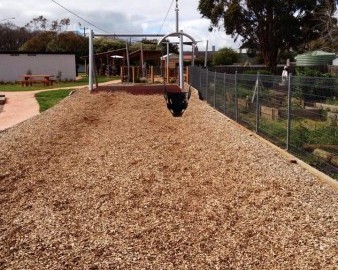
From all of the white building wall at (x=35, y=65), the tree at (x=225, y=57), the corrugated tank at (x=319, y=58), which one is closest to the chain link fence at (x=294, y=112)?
the corrugated tank at (x=319, y=58)

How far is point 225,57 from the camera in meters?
57.2

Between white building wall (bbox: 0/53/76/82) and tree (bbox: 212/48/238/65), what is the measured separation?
21263 millimetres

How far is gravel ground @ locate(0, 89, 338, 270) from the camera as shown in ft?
13.2

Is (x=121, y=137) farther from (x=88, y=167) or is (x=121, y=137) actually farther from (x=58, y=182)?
(x=58, y=182)

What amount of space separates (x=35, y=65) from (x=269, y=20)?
19758 millimetres

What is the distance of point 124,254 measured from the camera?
407cm

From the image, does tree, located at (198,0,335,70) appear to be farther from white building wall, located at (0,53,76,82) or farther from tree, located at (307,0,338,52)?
white building wall, located at (0,53,76,82)

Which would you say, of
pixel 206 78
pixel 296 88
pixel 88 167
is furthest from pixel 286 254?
pixel 206 78

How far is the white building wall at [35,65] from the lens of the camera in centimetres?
3941

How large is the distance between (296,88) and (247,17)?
2889 centimetres

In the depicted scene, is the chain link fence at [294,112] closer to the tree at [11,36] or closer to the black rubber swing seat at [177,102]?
the black rubber swing seat at [177,102]

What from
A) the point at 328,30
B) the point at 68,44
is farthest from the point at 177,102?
the point at 68,44

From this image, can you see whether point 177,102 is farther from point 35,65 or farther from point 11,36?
point 11,36

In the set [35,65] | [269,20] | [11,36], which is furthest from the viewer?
[11,36]
